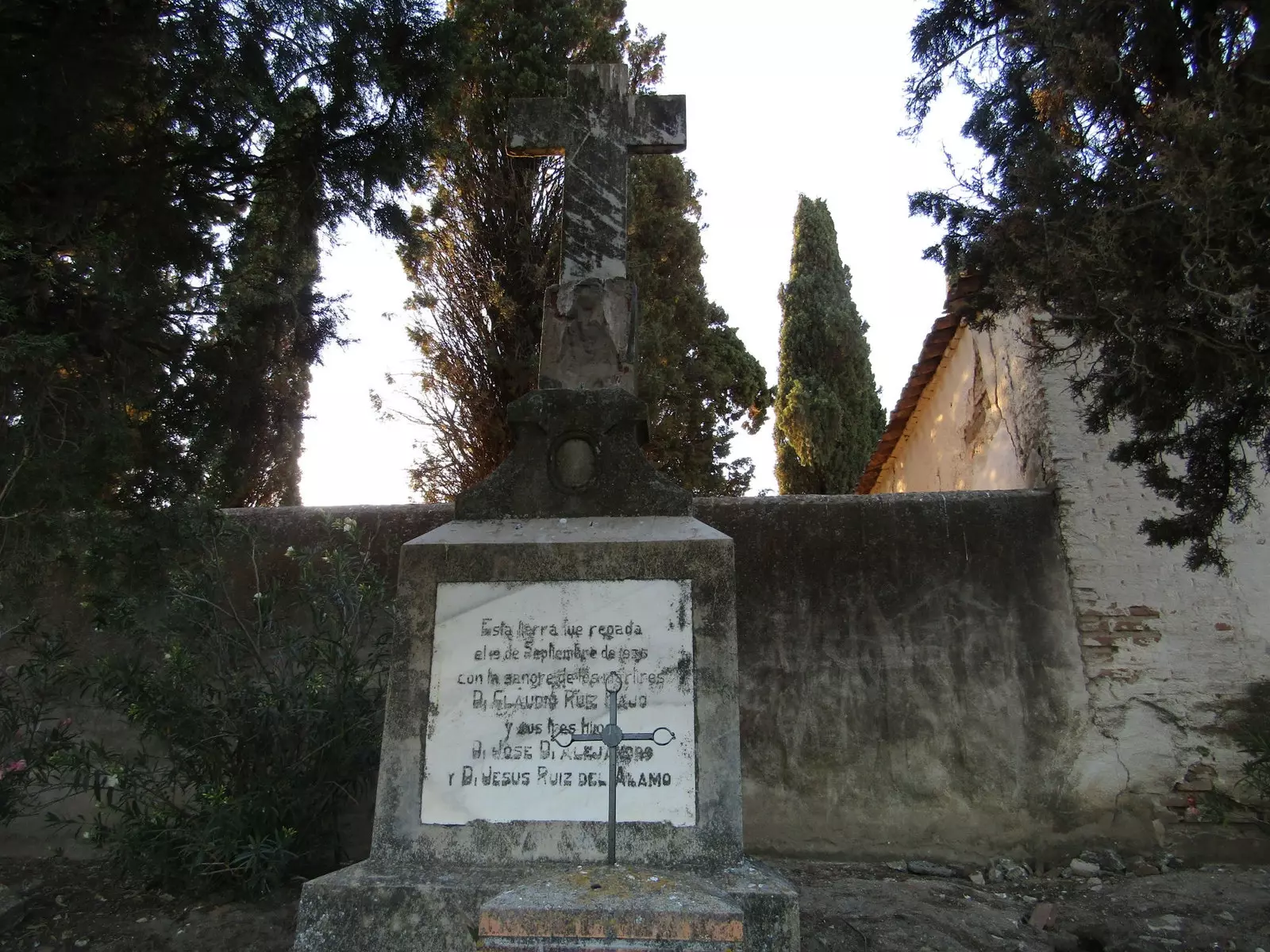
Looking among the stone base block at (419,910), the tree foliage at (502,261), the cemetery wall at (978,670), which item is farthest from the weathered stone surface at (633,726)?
the tree foliage at (502,261)

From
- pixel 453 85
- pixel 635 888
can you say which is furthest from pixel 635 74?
pixel 635 888

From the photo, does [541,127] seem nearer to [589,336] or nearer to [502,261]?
[589,336]

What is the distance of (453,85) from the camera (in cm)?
537

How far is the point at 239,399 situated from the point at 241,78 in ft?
5.81

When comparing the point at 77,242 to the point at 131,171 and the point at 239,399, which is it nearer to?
the point at 131,171

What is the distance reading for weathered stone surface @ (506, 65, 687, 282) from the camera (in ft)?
13.8

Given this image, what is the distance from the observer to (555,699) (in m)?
3.19

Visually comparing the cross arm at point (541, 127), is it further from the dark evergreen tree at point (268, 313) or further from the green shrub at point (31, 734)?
the green shrub at point (31, 734)

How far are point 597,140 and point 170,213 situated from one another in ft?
7.85

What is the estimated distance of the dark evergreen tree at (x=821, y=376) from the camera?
14.8 metres

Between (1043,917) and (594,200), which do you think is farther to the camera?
(1043,917)

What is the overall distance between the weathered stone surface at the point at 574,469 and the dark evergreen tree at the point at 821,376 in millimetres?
11305

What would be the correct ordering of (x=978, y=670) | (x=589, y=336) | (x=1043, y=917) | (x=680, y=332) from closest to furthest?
(x=589, y=336) → (x=1043, y=917) → (x=978, y=670) → (x=680, y=332)

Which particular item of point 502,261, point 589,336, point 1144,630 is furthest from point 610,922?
point 502,261
